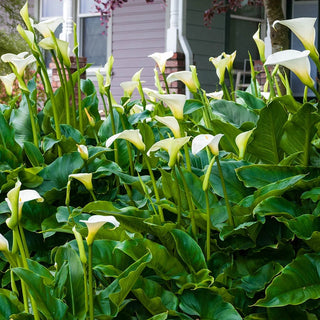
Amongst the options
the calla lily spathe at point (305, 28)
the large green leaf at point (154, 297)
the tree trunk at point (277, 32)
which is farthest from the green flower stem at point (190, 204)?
the tree trunk at point (277, 32)

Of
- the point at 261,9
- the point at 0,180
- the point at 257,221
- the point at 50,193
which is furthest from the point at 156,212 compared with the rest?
the point at 261,9

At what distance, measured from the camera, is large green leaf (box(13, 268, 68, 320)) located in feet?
3.34

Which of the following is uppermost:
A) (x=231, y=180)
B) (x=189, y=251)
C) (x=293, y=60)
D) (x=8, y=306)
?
(x=293, y=60)

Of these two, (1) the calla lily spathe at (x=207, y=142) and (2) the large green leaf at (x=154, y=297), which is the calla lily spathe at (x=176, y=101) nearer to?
(1) the calla lily spathe at (x=207, y=142)

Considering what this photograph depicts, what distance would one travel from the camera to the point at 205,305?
107cm

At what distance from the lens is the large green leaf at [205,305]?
1.05 m

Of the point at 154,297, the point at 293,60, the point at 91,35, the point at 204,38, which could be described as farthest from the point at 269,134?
the point at 91,35

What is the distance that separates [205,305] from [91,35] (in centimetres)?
1048

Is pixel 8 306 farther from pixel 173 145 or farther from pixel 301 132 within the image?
pixel 301 132

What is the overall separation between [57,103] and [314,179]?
2.87ft

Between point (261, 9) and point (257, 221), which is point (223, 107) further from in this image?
point (261, 9)

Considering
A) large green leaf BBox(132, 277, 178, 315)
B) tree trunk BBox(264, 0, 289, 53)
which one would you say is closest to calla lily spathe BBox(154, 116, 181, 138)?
large green leaf BBox(132, 277, 178, 315)

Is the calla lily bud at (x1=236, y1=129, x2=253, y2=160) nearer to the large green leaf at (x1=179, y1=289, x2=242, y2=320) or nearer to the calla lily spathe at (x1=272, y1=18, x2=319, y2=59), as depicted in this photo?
the calla lily spathe at (x1=272, y1=18, x2=319, y2=59)

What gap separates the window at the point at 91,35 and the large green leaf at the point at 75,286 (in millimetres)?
10115
